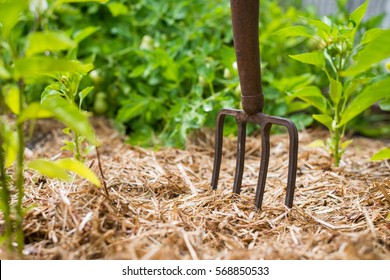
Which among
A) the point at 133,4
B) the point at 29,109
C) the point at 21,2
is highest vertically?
the point at 133,4

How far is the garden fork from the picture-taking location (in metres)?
1.13

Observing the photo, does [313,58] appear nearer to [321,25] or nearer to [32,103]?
[321,25]

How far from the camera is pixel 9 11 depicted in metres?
0.87

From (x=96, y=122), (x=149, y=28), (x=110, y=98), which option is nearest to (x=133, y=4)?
(x=149, y=28)

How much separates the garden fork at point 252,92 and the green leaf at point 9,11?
512 mm

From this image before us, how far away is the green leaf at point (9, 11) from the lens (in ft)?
2.81

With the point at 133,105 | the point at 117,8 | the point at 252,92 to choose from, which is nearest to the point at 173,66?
the point at 133,105

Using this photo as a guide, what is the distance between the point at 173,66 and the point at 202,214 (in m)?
0.95

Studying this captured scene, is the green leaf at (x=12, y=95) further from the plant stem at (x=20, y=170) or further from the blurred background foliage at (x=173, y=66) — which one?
the blurred background foliage at (x=173, y=66)

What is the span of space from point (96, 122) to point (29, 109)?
149 cm

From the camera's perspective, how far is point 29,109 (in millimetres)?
820

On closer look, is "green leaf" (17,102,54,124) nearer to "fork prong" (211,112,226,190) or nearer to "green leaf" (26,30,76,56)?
"green leaf" (26,30,76,56)

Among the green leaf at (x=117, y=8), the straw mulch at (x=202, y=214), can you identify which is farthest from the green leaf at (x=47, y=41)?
the green leaf at (x=117, y=8)
